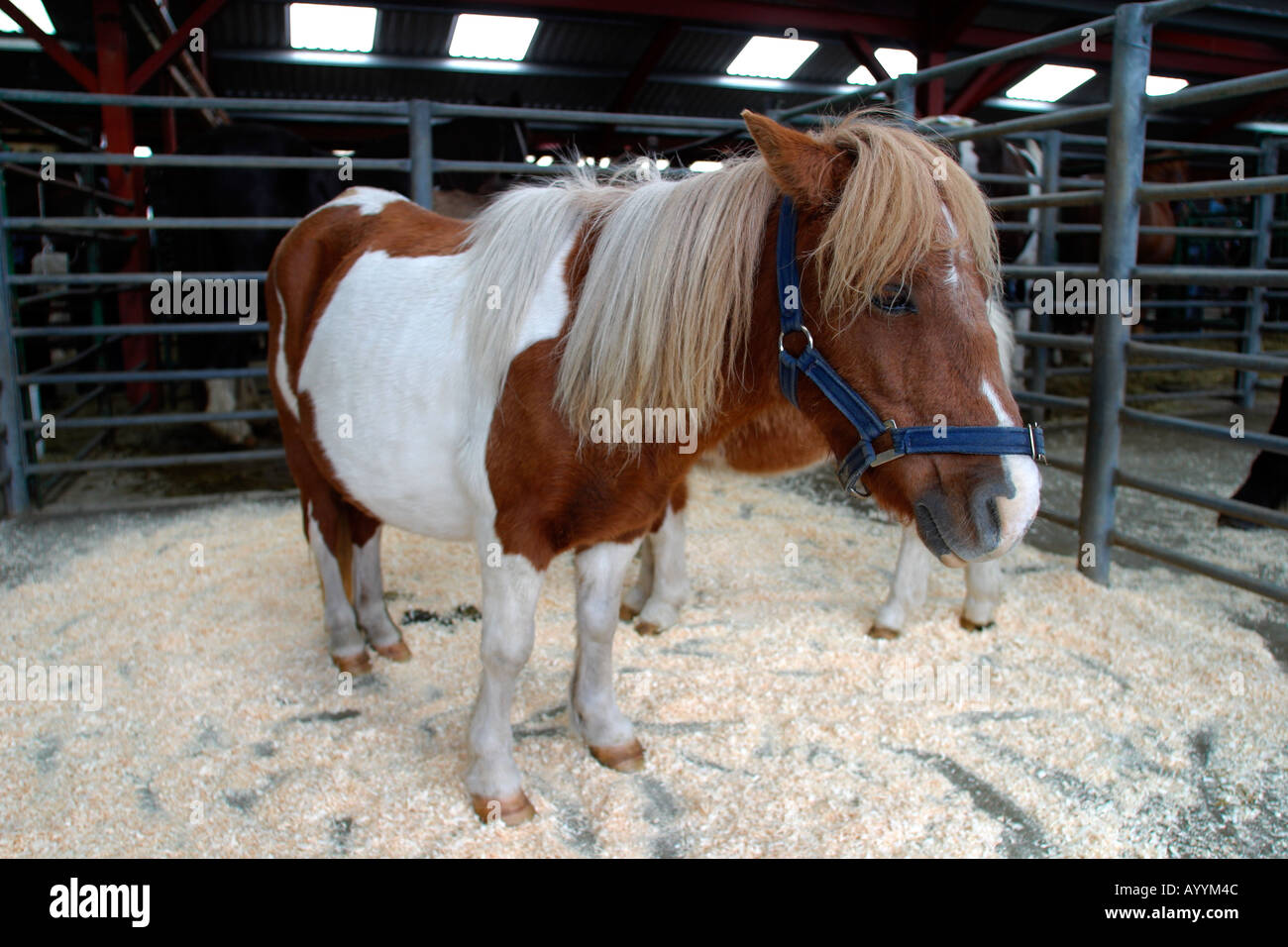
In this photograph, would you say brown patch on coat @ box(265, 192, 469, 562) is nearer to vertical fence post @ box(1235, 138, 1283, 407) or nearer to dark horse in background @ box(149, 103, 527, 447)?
dark horse in background @ box(149, 103, 527, 447)

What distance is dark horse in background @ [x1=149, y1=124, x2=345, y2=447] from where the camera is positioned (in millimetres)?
5281

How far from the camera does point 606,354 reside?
1823mm

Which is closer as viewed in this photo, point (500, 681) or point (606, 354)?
point (606, 354)

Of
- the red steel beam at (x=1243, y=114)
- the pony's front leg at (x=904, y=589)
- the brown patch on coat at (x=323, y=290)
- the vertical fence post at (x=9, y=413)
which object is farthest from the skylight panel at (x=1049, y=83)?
the vertical fence post at (x=9, y=413)

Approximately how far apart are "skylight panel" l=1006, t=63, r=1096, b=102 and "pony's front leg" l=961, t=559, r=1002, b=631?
34.2 feet

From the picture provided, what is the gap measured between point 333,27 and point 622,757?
30.4ft

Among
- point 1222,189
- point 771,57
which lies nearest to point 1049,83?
point 771,57

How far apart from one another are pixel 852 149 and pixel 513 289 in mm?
788

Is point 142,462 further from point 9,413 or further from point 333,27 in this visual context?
point 333,27

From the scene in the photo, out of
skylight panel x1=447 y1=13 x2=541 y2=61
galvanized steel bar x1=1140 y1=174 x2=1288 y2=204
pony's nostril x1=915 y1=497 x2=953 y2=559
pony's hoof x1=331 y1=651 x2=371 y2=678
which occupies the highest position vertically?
skylight panel x1=447 y1=13 x2=541 y2=61

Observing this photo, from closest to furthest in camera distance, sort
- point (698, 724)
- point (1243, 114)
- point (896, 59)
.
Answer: point (698, 724) → point (896, 59) → point (1243, 114)

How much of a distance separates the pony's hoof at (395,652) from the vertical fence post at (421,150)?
2413mm

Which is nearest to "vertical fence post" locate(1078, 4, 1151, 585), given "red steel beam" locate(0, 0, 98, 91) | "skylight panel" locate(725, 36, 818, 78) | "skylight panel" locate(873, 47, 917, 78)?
"red steel beam" locate(0, 0, 98, 91)

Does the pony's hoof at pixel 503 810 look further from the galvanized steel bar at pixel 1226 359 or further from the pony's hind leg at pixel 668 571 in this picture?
the galvanized steel bar at pixel 1226 359
